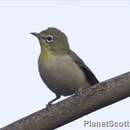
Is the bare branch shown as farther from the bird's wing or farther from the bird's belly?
the bird's wing

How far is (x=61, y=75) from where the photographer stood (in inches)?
170

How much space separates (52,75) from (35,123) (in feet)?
4.52

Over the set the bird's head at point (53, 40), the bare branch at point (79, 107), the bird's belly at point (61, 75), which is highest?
the bird's head at point (53, 40)

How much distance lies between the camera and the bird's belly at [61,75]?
4.30 meters

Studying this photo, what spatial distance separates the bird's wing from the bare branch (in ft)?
Answer: 5.26

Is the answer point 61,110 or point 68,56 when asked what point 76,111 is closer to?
point 61,110

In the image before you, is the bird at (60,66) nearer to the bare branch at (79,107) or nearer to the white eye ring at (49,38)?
the white eye ring at (49,38)

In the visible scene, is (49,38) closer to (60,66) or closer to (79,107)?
(60,66)

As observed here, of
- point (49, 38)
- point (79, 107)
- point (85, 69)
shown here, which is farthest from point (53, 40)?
point (79, 107)

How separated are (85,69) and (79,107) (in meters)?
1.79

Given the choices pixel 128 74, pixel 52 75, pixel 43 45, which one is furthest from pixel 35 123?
pixel 43 45

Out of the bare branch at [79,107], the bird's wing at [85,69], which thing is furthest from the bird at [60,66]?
the bare branch at [79,107]

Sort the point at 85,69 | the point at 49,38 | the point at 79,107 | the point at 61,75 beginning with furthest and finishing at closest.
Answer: the point at 85,69
the point at 49,38
the point at 61,75
the point at 79,107

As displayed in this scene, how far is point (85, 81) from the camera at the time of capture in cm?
462
